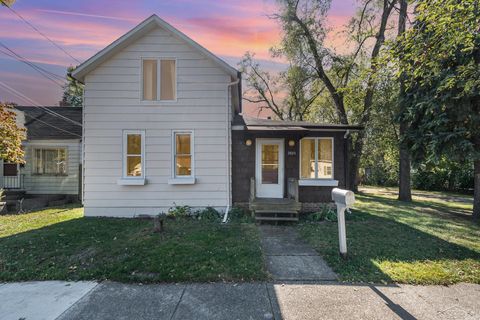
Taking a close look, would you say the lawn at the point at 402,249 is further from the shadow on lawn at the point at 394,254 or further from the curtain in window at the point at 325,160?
the curtain in window at the point at 325,160

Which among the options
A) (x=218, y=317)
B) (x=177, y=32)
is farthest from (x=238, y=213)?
(x=177, y=32)

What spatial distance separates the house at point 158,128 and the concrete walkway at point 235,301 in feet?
15.6

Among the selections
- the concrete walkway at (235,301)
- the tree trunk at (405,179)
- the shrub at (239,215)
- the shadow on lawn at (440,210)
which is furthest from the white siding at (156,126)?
the tree trunk at (405,179)

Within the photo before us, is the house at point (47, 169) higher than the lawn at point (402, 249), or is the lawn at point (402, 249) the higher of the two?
the house at point (47, 169)

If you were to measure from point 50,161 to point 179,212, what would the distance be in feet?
31.2

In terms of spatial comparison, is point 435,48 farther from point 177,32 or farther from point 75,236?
point 75,236

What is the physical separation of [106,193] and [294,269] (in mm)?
6946

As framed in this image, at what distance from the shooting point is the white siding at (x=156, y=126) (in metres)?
8.55

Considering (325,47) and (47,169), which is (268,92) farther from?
(47,169)

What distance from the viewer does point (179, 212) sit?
27.5 feet

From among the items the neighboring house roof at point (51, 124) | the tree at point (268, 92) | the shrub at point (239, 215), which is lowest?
the shrub at point (239, 215)

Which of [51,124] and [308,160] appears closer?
[308,160]

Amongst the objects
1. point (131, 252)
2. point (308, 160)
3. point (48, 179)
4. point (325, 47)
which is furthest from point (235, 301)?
point (325, 47)

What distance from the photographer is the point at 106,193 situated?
8617mm
